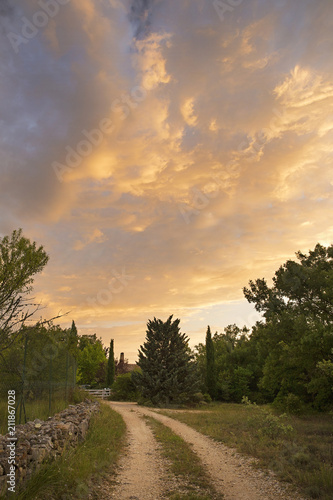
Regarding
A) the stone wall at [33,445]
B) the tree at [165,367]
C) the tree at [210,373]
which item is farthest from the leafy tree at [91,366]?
the stone wall at [33,445]

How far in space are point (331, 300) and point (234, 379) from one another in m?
20.5

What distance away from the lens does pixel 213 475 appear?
775 cm

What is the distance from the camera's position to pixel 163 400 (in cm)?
2839

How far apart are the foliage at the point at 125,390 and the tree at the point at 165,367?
A: 4688 millimetres

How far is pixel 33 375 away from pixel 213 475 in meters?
9.37

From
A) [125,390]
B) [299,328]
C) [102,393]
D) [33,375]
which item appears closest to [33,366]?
[33,375]

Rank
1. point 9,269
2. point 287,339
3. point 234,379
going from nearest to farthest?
point 9,269 < point 287,339 < point 234,379

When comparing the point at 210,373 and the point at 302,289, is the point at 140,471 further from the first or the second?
the point at 210,373

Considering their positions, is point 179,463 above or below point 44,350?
below

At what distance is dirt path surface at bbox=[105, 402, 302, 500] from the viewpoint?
6.60 m

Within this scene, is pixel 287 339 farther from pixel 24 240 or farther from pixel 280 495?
pixel 24 240

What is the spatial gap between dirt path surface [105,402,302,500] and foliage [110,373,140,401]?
23083mm

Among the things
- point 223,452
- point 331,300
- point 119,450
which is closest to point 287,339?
point 331,300

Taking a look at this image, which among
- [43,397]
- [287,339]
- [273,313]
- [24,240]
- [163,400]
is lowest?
[163,400]
